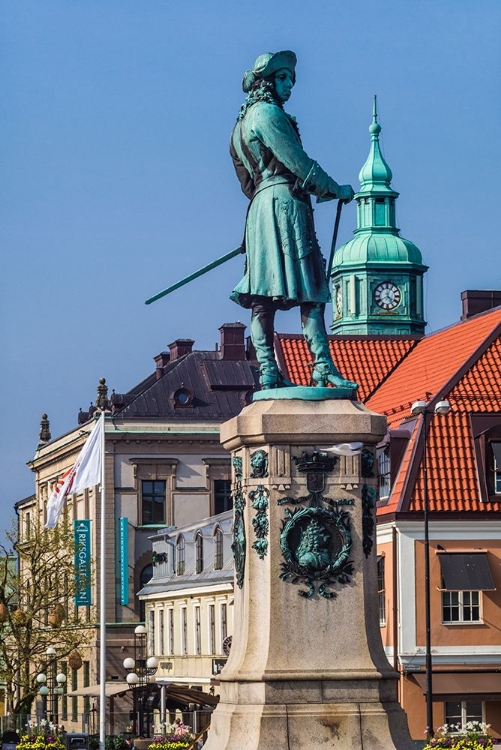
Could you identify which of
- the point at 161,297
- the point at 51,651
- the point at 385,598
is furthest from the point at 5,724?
the point at 161,297

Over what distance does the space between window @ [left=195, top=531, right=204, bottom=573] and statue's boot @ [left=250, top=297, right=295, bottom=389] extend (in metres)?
53.0

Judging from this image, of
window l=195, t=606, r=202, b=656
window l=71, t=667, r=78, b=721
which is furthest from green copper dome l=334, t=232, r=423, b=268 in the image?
window l=195, t=606, r=202, b=656

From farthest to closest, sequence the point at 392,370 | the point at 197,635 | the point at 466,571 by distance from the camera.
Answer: the point at 197,635, the point at 392,370, the point at 466,571

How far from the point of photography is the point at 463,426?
56.0 metres

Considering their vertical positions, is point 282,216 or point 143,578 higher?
point 143,578

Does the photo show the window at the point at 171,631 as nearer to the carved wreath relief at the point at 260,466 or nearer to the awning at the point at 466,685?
the awning at the point at 466,685

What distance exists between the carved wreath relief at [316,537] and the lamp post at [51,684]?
2179 inches

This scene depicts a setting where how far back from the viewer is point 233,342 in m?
114

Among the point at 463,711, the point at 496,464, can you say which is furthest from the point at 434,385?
the point at 463,711

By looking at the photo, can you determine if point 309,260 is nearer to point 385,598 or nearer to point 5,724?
point 385,598

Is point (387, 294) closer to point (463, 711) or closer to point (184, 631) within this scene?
point (184, 631)

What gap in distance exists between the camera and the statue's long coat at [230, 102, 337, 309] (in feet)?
79.0

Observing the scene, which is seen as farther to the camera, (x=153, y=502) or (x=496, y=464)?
(x=153, y=502)

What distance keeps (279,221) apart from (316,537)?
3.76m
